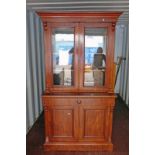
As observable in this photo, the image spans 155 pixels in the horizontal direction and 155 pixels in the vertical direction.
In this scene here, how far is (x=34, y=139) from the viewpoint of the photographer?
3084mm

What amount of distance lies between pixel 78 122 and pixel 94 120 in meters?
0.24

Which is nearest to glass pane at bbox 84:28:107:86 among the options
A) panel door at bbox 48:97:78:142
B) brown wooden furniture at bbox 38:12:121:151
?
brown wooden furniture at bbox 38:12:121:151

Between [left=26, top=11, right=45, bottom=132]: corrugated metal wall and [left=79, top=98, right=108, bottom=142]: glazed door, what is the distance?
1.13m

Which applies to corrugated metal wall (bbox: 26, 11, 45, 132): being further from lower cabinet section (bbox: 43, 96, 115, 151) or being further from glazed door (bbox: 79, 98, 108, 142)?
glazed door (bbox: 79, 98, 108, 142)

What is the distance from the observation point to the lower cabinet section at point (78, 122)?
256 cm

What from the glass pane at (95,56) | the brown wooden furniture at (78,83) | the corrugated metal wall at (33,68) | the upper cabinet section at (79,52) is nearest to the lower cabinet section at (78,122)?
the brown wooden furniture at (78,83)

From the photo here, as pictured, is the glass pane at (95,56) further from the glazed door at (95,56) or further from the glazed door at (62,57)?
the glazed door at (62,57)

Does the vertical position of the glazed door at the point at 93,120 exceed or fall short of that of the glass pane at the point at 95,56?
it falls short

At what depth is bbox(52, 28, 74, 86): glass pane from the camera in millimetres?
2617
